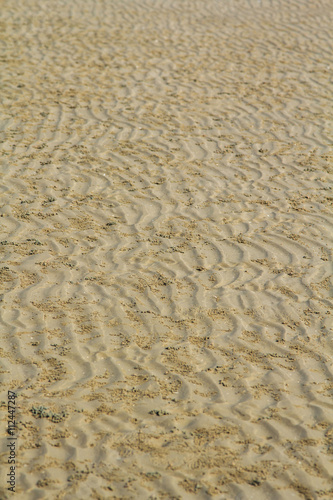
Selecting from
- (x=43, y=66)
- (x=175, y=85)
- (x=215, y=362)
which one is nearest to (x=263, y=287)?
(x=215, y=362)

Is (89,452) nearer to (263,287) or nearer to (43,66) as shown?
(263,287)

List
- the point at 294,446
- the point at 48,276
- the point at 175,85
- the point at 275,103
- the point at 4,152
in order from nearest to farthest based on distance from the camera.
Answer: the point at 294,446 < the point at 48,276 < the point at 4,152 < the point at 275,103 < the point at 175,85

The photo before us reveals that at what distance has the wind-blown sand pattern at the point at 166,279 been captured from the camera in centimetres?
326

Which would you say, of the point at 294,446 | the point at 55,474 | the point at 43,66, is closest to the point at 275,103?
the point at 43,66

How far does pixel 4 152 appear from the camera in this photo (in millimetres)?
6984

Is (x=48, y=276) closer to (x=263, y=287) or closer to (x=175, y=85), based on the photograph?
(x=263, y=287)

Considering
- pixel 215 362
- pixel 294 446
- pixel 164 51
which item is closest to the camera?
pixel 294 446

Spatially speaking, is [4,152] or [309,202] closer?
[309,202]

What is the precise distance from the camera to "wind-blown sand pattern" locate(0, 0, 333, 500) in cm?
326

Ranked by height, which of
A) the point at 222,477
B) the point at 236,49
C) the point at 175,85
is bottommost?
the point at 222,477

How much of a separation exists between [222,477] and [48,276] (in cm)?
238

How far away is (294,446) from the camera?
11.0ft

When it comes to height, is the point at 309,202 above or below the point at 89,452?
above

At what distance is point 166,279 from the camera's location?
488cm
